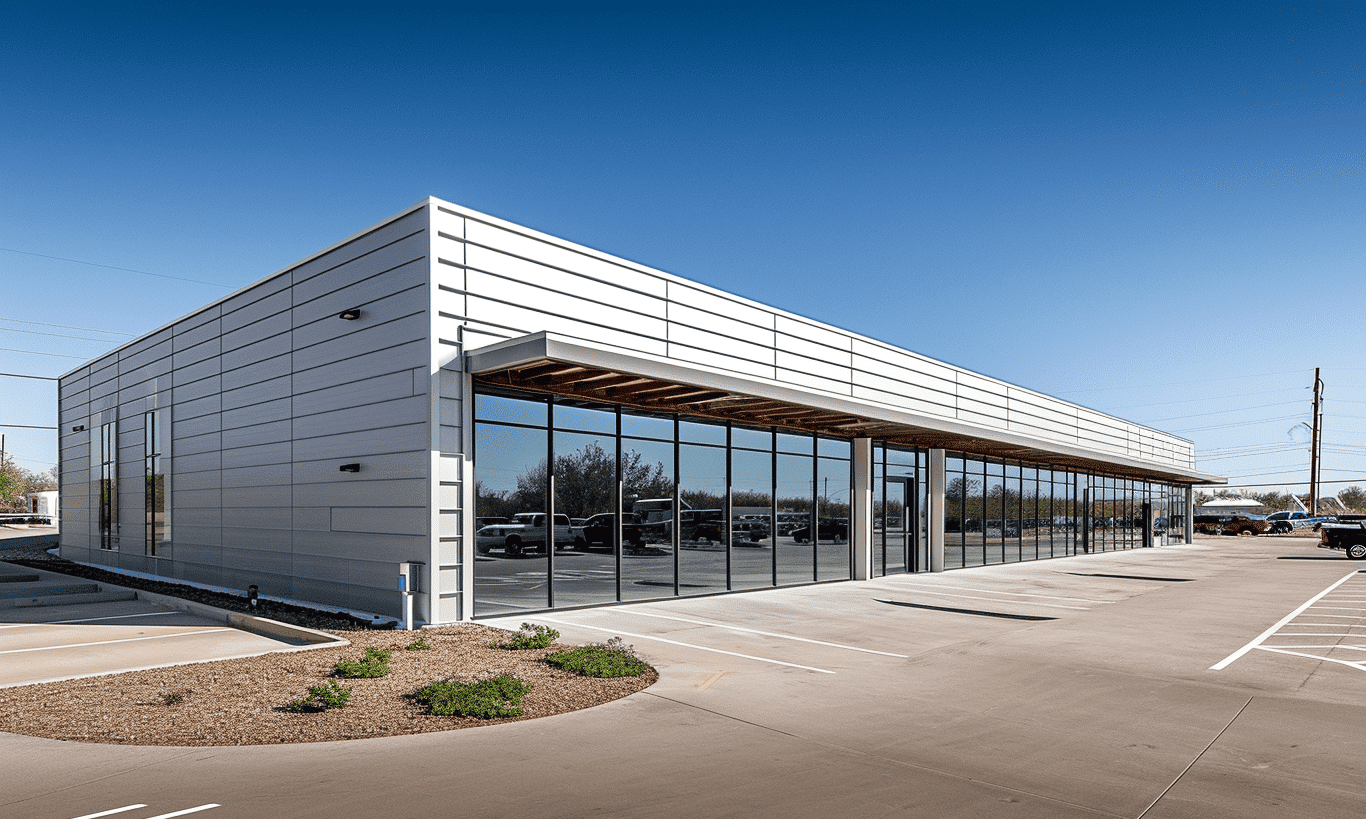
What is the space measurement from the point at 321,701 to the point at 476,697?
1376mm

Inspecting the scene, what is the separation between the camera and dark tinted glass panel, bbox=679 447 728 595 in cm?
1716

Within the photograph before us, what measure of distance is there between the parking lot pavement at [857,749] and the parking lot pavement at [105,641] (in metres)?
3.45

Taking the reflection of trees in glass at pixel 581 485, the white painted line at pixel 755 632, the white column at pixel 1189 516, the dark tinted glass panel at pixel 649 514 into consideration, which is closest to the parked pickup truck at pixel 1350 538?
the white column at pixel 1189 516

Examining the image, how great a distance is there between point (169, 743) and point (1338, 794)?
27.5 feet

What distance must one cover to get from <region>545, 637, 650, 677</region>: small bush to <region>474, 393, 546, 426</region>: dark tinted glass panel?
16.0ft

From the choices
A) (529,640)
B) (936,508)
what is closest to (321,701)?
(529,640)

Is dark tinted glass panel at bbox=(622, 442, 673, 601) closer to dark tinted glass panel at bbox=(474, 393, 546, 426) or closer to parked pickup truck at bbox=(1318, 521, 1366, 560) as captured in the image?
dark tinted glass panel at bbox=(474, 393, 546, 426)

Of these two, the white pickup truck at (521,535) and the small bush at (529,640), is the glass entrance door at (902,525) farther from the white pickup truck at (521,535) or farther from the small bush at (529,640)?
the small bush at (529,640)

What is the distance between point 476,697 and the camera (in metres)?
7.64

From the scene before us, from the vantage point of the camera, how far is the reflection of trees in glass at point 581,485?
13.8m

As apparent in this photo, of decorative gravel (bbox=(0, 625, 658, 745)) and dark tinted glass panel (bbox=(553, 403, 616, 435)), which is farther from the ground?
dark tinted glass panel (bbox=(553, 403, 616, 435))

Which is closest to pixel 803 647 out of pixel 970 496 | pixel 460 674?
pixel 460 674

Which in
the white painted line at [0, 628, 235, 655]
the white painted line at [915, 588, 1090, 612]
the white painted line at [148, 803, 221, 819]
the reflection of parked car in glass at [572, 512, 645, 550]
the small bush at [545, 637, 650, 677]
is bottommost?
the white painted line at [915, 588, 1090, 612]

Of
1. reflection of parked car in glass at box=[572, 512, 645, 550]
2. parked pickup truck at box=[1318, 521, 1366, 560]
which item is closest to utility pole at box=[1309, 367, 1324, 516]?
parked pickup truck at box=[1318, 521, 1366, 560]
